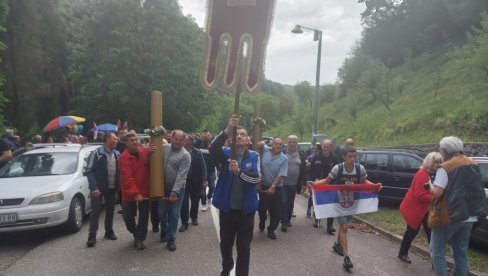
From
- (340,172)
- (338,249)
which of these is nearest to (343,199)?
(340,172)

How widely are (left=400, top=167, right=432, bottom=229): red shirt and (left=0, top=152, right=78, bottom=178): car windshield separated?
633 cm

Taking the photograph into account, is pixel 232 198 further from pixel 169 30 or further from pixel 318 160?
pixel 169 30

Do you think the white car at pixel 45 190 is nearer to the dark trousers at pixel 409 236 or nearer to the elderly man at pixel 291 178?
the elderly man at pixel 291 178

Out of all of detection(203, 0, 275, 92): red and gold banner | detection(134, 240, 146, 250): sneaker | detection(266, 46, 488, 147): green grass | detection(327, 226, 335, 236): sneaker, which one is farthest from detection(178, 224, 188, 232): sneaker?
detection(266, 46, 488, 147): green grass

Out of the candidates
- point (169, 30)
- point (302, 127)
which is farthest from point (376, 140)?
point (169, 30)

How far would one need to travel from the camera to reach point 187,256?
6535mm

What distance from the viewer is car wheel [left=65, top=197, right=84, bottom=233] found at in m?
7.75

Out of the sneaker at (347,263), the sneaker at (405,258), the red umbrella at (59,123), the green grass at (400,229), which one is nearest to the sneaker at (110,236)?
the sneaker at (347,263)

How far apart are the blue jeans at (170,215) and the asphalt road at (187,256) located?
0.91ft

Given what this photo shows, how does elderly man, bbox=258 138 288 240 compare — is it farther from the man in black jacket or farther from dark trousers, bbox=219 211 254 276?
dark trousers, bbox=219 211 254 276

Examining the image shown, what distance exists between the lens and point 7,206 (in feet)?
23.0

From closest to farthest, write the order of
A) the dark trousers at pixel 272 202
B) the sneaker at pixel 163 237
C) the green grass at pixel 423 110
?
the sneaker at pixel 163 237 < the dark trousers at pixel 272 202 < the green grass at pixel 423 110

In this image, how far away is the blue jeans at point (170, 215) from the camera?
22.6ft

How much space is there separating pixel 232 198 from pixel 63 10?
28349 mm
